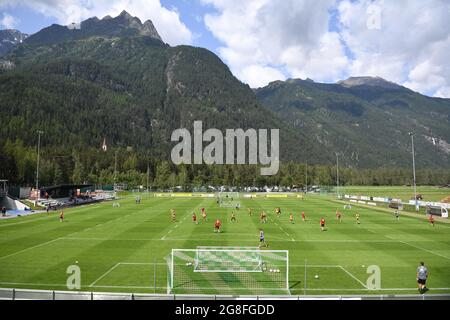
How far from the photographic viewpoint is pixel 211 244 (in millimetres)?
36312

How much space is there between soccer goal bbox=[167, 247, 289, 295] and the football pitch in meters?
0.30

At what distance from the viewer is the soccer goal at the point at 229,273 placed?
71.9ft

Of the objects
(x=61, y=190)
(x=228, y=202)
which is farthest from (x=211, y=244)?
(x=61, y=190)

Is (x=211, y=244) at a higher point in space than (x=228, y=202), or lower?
lower

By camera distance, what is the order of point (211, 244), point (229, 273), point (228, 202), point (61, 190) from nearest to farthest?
point (229, 273) < point (211, 244) < point (61, 190) < point (228, 202)

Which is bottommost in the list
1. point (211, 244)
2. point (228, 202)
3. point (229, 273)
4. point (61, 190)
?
point (229, 273)

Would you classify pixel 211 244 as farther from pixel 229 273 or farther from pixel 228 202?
pixel 228 202

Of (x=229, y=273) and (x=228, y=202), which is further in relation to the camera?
(x=228, y=202)

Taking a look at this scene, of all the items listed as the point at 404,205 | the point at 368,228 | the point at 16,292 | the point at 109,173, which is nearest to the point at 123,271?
the point at 16,292

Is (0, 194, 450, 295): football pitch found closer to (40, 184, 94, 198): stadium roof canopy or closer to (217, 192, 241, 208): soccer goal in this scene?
(217, 192, 241, 208): soccer goal

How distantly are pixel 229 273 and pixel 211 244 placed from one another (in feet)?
37.7

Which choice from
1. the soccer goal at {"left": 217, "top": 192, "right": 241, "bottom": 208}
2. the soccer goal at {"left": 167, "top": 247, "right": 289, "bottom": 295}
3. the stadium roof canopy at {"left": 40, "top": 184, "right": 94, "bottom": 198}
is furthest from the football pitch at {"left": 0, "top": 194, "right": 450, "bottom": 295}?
the stadium roof canopy at {"left": 40, "top": 184, "right": 94, "bottom": 198}

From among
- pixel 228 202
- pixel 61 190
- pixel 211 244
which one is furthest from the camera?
pixel 228 202

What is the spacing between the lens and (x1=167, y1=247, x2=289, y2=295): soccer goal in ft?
71.9
